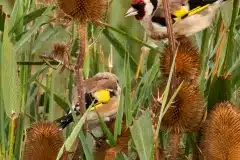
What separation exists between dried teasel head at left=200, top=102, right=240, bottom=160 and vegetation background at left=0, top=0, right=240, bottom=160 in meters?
0.19

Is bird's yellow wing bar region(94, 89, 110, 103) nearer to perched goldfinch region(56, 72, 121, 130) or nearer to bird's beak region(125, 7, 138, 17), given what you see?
perched goldfinch region(56, 72, 121, 130)

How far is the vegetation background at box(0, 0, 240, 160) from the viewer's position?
1692mm

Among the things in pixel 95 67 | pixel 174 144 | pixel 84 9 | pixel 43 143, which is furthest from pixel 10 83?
pixel 95 67

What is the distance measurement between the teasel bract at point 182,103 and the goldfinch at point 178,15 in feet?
2.91

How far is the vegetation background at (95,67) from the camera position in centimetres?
169

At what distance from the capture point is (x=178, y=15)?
3053 mm

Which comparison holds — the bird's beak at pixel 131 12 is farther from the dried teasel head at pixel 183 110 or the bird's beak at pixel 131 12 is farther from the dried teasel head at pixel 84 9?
the dried teasel head at pixel 183 110

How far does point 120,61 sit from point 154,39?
218 mm

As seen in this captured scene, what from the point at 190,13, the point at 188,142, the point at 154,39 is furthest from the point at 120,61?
the point at 188,142

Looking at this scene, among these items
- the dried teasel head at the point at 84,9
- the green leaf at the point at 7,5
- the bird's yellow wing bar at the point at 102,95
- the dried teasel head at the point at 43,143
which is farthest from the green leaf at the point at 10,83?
the green leaf at the point at 7,5

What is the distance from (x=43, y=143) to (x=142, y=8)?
4.81ft

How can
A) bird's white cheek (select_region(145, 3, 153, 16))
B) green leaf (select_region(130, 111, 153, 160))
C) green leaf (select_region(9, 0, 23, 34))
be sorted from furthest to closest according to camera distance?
1. bird's white cheek (select_region(145, 3, 153, 16))
2. green leaf (select_region(9, 0, 23, 34))
3. green leaf (select_region(130, 111, 153, 160))

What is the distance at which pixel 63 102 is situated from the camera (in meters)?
2.48

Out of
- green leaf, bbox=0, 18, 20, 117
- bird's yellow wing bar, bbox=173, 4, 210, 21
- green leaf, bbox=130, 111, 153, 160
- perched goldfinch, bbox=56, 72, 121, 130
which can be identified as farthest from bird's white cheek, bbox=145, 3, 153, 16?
green leaf, bbox=0, 18, 20, 117
